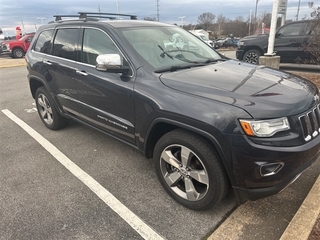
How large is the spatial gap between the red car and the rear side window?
1545 cm

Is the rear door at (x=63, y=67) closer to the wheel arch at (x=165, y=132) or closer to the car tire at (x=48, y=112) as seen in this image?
the car tire at (x=48, y=112)

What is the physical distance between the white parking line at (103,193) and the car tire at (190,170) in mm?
452

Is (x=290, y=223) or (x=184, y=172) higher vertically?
(x=184, y=172)

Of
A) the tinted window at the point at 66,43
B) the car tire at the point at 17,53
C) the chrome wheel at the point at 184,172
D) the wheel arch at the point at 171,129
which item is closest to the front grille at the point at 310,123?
the wheel arch at the point at 171,129

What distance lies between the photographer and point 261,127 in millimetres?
2059

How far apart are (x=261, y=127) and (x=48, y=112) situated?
3807mm

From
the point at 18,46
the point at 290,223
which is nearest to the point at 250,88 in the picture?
the point at 290,223

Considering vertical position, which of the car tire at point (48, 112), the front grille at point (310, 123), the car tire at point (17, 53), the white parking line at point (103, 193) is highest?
the front grille at point (310, 123)

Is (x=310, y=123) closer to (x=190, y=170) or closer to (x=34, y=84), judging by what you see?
(x=190, y=170)

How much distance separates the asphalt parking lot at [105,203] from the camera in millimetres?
2385

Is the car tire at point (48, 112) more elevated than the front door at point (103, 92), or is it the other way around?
the front door at point (103, 92)

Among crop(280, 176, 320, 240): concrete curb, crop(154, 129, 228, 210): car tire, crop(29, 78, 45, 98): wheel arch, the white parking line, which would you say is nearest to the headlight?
crop(154, 129, 228, 210): car tire

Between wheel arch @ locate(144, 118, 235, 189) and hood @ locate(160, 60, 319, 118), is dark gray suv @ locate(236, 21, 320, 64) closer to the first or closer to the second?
hood @ locate(160, 60, 319, 118)

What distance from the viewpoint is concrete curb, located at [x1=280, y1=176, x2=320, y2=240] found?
7.18 ft
